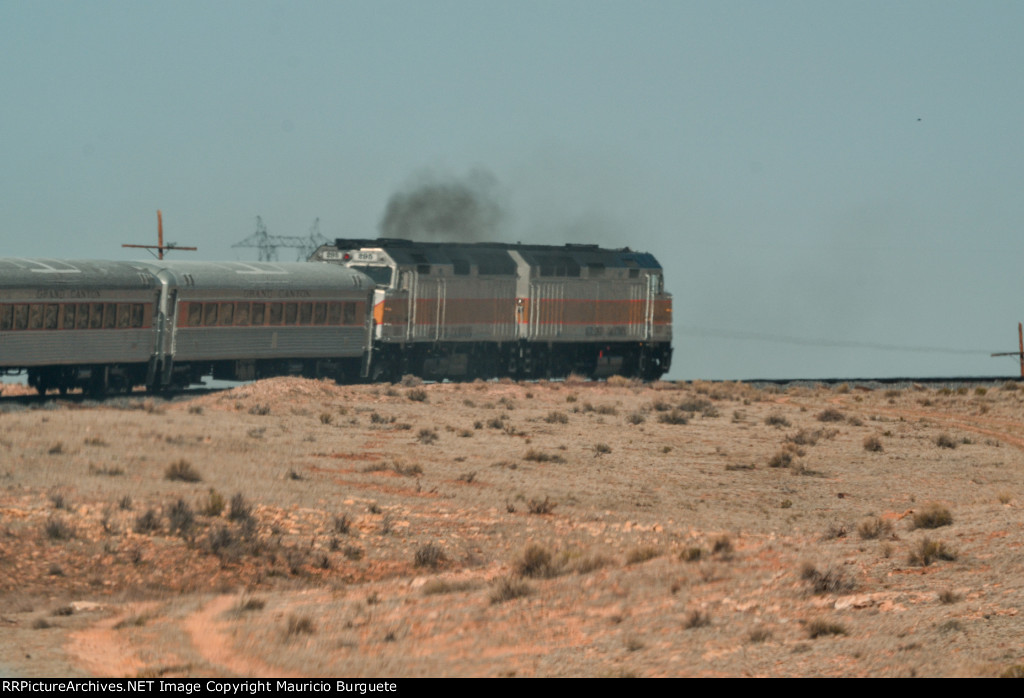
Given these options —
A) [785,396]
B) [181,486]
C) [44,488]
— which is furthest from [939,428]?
[44,488]

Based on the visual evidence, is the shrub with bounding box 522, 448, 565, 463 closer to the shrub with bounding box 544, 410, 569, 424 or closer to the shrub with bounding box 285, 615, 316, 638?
the shrub with bounding box 544, 410, 569, 424

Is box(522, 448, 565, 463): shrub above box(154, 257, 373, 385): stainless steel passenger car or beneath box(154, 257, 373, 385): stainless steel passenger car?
A: beneath

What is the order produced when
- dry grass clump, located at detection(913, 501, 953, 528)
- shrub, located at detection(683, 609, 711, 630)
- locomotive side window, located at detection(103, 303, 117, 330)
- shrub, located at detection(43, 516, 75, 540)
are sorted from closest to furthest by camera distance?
shrub, located at detection(683, 609, 711, 630) < shrub, located at detection(43, 516, 75, 540) < dry grass clump, located at detection(913, 501, 953, 528) < locomotive side window, located at detection(103, 303, 117, 330)

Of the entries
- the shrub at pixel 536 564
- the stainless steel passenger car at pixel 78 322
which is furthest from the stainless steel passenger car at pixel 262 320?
the shrub at pixel 536 564

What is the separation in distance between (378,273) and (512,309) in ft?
Result: 18.0

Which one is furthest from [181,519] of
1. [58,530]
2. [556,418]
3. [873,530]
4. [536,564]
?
[556,418]

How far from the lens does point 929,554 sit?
16.0 m

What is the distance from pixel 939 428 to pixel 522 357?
15505 millimetres

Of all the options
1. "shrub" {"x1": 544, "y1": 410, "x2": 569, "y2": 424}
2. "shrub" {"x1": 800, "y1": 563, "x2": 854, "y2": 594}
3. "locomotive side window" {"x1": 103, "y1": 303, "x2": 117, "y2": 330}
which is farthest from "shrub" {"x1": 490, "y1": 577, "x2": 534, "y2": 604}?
"locomotive side window" {"x1": 103, "y1": 303, "x2": 117, "y2": 330}

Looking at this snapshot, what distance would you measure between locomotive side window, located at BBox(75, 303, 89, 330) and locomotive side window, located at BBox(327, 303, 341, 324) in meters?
8.29

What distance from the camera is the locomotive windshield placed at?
143 feet

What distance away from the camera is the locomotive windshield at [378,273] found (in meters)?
43.4

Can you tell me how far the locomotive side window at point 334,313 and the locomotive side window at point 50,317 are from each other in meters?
9.26

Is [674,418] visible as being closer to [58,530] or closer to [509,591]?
[58,530]
